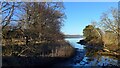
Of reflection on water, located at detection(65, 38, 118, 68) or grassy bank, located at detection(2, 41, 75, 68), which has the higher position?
grassy bank, located at detection(2, 41, 75, 68)

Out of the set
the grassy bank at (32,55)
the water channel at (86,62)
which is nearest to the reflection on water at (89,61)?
the water channel at (86,62)

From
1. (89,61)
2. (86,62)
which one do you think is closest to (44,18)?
(86,62)

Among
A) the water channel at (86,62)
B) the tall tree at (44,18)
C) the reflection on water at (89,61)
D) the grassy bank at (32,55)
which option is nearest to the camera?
the grassy bank at (32,55)

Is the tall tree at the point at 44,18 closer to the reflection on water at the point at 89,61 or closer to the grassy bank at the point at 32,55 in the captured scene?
the grassy bank at the point at 32,55

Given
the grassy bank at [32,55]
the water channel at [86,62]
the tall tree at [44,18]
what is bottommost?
the water channel at [86,62]

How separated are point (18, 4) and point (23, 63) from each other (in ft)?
3.76

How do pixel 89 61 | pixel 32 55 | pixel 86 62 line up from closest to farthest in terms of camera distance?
pixel 32 55, pixel 86 62, pixel 89 61

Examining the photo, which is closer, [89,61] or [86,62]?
[86,62]

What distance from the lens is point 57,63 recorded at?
4922 mm

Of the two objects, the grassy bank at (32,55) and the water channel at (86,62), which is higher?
the grassy bank at (32,55)

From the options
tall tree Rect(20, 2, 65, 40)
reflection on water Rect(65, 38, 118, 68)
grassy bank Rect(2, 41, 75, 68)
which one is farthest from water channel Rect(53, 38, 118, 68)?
tall tree Rect(20, 2, 65, 40)

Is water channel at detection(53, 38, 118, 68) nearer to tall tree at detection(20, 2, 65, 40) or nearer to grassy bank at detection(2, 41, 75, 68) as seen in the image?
grassy bank at detection(2, 41, 75, 68)

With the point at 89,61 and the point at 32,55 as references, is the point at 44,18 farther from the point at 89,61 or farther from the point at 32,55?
the point at 89,61

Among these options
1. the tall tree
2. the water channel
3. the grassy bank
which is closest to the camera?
the grassy bank
